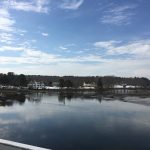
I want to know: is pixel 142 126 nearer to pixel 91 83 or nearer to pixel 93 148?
pixel 93 148

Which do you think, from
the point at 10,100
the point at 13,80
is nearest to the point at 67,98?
the point at 10,100

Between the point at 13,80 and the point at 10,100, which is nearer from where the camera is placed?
the point at 10,100

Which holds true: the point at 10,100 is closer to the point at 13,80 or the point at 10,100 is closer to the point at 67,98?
the point at 67,98

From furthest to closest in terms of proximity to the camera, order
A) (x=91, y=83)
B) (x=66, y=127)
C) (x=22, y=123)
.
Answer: (x=91, y=83), (x=22, y=123), (x=66, y=127)

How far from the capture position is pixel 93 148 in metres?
17.3

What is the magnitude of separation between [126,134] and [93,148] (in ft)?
16.4

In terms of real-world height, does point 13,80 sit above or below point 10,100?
above

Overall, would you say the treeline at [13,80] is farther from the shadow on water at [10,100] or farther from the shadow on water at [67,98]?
the shadow on water at [10,100]

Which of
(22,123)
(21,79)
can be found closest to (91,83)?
(21,79)

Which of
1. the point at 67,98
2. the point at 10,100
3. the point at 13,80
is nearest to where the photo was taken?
the point at 10,100

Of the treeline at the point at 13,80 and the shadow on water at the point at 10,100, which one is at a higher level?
the treeline at the point at 13,80

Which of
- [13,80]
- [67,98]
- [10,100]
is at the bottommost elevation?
[10,100]

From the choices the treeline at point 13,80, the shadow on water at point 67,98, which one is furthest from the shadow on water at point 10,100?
the treeline at point 13,80

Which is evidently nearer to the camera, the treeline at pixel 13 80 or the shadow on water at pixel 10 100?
the shadow on water at pixel 10 100
